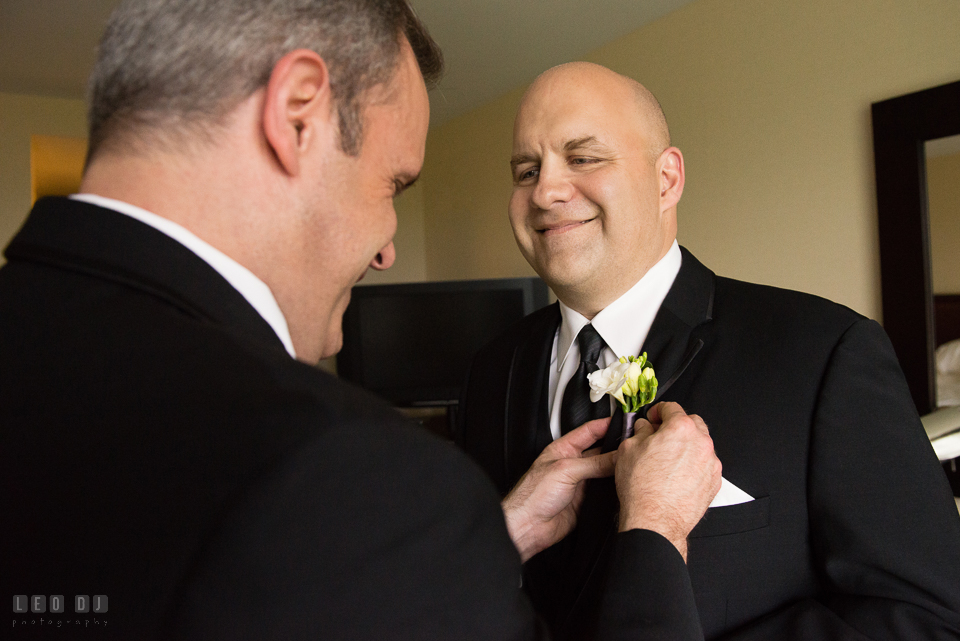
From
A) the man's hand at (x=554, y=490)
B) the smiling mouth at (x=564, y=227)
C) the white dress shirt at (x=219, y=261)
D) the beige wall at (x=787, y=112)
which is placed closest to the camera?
the white dress shirt at (x=219, y=261)

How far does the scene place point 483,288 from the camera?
4.68 metres

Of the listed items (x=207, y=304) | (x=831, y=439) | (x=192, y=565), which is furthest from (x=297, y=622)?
(x=831, y=439)

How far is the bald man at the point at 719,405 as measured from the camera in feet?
3.33

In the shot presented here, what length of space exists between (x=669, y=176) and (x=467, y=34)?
264 cm

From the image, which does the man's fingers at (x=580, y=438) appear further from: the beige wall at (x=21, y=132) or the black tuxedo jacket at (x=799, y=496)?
the beige wall at (x=21, y=132)

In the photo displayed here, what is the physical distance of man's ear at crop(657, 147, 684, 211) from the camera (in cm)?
143

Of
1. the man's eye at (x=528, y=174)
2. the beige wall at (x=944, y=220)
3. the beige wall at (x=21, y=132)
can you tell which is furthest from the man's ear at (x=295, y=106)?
the beige wall at (x=21, y=132)

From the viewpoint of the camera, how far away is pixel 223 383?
0.47 meters

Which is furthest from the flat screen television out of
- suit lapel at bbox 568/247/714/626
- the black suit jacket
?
the black suit jacket

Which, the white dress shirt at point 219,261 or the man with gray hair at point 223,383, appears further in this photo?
the white dress shirt at point 219,261

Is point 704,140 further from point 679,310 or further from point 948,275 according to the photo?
point 679,310

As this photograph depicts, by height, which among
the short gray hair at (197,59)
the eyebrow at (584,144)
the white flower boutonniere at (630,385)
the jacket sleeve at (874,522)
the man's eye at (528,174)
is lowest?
the jacket sleeve at (874,522)

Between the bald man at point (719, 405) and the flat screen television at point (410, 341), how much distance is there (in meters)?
3.29

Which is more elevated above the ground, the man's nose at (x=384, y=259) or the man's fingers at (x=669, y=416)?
the man's nose at (x=384, y=259)
